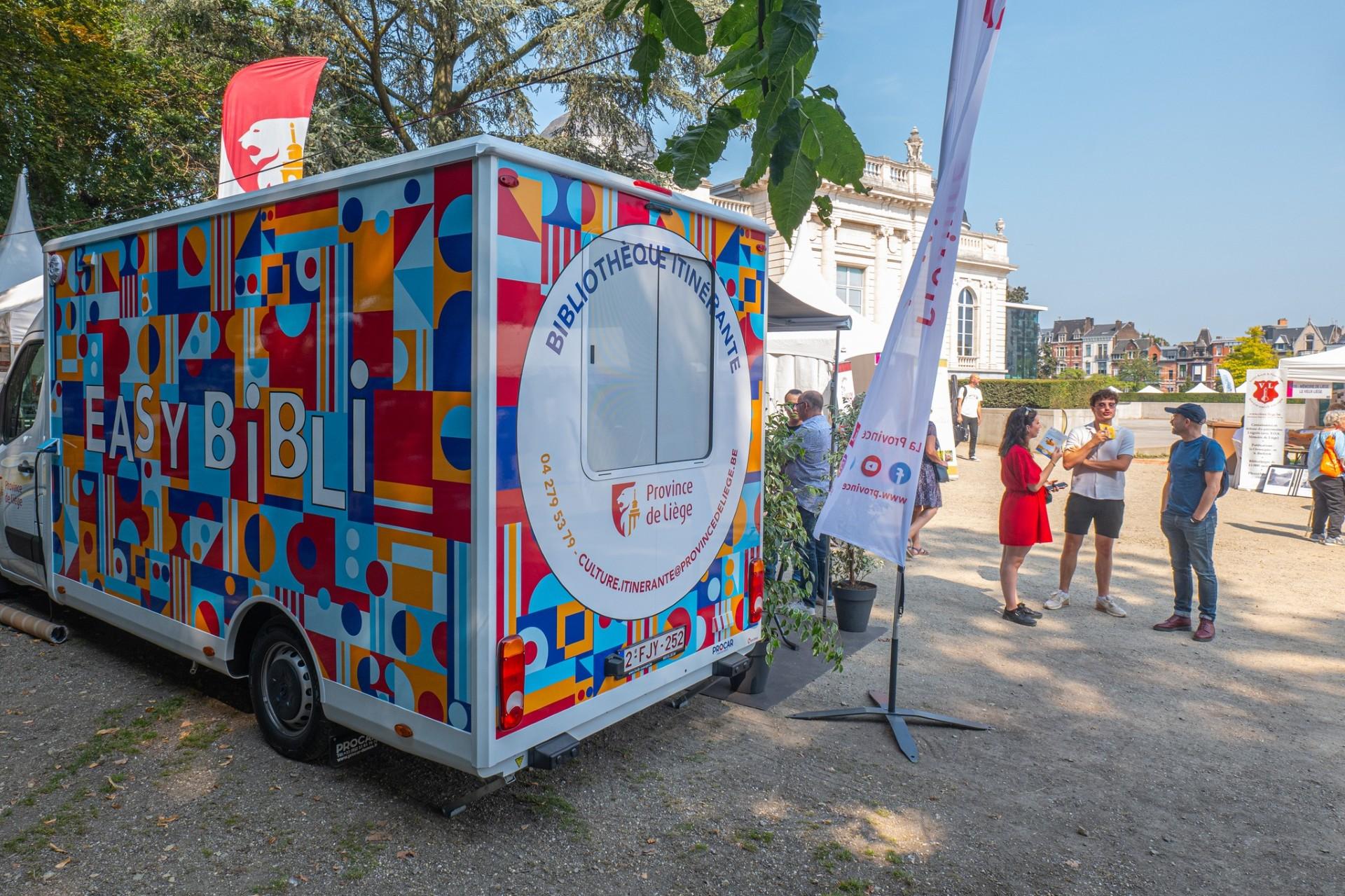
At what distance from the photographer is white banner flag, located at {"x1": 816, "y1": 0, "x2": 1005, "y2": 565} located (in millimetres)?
4102

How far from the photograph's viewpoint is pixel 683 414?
13.3 feet

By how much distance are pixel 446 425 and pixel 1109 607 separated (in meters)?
6.13

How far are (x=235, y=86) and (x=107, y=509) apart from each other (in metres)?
4.95

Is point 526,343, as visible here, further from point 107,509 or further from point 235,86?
point 235,86

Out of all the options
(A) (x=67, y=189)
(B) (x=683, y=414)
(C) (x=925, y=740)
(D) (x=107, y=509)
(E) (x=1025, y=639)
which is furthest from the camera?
(A) (x=67, y=189)

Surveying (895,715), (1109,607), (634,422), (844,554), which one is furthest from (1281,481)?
(634,422)

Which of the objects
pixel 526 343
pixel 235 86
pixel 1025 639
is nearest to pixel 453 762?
pixel 526 343

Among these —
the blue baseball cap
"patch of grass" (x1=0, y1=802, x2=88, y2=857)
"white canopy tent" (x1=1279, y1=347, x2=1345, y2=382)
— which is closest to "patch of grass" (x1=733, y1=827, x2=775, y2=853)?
"patch of grass" (x1=0, y1=802, x2=88, y2=857)

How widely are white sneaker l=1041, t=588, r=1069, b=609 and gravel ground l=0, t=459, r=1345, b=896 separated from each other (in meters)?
1.24

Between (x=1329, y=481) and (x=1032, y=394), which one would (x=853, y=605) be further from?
(x=1032, y=394)

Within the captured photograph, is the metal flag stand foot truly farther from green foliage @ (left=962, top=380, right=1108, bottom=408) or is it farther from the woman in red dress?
green foliage @ (left=962, top=380, right=1108, bottom=408)

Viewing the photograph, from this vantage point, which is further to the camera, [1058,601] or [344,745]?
[1058,601]

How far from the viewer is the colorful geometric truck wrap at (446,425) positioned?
3152 millimetres

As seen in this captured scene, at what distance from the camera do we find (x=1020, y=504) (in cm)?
682
